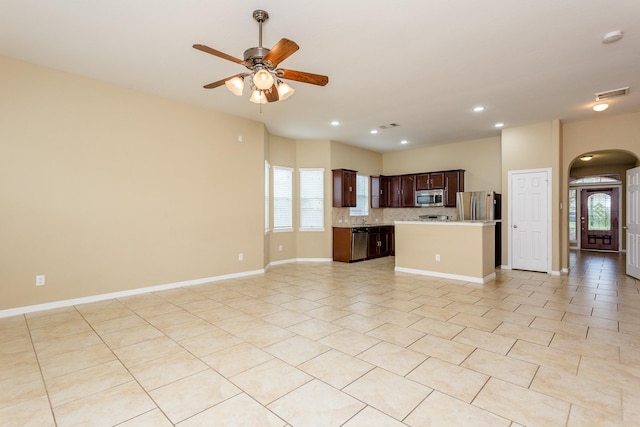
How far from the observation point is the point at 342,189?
7.55 meters

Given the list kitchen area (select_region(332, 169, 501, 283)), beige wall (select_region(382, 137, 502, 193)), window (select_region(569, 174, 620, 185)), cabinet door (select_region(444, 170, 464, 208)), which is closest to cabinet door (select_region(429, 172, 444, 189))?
kitchen area (select_region(332, 169, 501, 283))

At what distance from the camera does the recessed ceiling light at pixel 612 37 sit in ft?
9.96

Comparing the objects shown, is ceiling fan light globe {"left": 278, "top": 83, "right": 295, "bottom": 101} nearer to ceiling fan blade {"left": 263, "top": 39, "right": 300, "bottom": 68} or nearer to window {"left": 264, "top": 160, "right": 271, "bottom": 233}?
ceiling fan blade {"left": 263, "top": 39, "right": 300, "bottom": 68}

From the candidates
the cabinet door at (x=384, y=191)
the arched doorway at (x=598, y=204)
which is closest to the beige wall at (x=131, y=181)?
the cabinet door at (x=384, y=191)

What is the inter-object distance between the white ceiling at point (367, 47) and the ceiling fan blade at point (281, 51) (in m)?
0.42

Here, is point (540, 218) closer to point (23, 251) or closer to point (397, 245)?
point (397, 245)

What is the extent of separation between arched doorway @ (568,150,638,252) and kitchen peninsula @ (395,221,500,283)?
21.0 feet

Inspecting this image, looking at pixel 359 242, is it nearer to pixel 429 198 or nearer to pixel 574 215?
pixel 429 198

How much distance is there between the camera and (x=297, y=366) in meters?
2.42

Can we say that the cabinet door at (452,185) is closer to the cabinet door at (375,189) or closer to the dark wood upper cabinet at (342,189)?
the cabinet door at (375,189)

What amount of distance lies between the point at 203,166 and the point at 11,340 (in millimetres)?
3184

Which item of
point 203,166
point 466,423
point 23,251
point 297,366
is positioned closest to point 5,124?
point 23,251

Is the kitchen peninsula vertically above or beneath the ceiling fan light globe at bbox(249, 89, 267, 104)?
beneath

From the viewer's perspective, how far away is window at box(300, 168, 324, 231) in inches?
298
